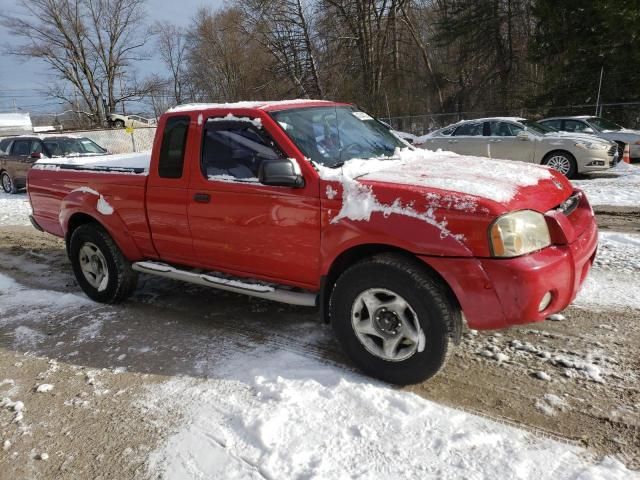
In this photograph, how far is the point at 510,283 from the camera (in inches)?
110

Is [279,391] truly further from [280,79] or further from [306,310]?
[280,79]

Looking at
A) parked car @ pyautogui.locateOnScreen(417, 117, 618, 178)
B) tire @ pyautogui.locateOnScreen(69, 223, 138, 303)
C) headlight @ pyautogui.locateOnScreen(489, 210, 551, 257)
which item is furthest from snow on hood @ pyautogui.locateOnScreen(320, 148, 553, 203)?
parked car @ pyautogui.locateOnScreen(417, 117, 618, 178)

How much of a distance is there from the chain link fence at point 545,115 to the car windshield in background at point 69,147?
18521mm

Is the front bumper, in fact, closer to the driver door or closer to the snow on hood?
the snow on hood

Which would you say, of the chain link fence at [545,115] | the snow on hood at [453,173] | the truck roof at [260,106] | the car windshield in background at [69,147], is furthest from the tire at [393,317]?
the chain link fence at [545,115]

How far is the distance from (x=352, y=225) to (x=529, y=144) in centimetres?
1068

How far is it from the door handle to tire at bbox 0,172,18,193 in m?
14.2

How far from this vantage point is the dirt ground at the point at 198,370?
2852 mm

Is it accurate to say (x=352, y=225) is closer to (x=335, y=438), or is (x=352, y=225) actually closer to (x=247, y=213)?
(x=247, y=213)

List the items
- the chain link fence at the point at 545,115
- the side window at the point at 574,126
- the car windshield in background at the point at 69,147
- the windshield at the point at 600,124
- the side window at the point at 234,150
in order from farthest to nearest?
the chain link fence at the point at 545,115
the car windshield in background at the point at 69,147
the windshield at the point at 600,124
the side window at the point at 574,126
the side window at the point at 234,150

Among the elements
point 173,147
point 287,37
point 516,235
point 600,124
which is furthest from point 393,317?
point 287,37

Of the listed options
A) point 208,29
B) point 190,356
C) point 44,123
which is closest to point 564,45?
point 190,356

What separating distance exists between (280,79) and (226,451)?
3213 centimetres

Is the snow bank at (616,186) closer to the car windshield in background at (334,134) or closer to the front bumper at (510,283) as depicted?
the car windshield in background at (334,134)
